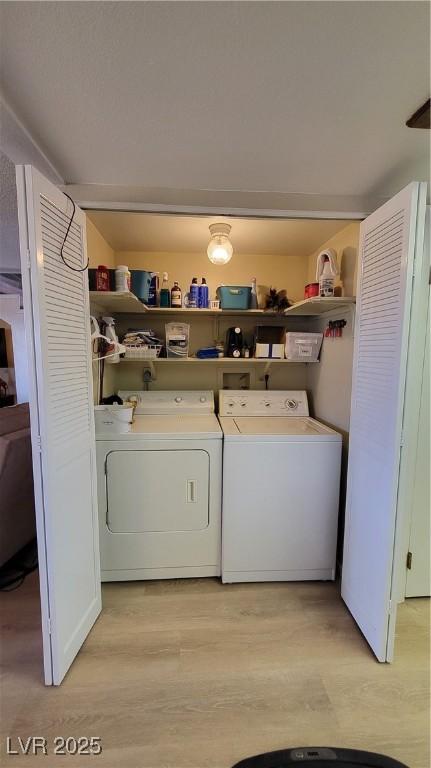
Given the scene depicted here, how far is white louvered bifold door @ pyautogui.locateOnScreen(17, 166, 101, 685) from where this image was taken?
1.23m

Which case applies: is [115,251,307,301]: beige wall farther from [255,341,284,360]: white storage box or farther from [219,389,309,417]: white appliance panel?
[219,389,309,417]: white appliance panel

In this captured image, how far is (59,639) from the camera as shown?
4.60ft

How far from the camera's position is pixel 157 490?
196cm

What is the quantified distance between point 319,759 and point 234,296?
240 cm

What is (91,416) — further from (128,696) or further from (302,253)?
(302,253)

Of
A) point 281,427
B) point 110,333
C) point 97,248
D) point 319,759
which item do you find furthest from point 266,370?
point 319,759

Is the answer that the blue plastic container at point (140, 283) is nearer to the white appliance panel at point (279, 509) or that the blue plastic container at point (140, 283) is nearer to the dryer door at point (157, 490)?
the dryer door at point (157, 490)

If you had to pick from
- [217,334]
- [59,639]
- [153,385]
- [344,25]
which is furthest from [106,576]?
[344,25]

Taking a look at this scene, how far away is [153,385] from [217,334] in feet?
2.35

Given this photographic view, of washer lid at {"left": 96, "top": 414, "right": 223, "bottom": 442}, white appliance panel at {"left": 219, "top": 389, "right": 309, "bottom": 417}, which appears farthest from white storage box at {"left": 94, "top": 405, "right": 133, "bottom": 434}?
white appliance panel at {"left": 219, "top": 389, "right": 309, "bottom": 417}

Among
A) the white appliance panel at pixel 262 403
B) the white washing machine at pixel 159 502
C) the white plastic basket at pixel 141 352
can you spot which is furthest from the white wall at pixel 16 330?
the white appliance panel at pixel 262 403

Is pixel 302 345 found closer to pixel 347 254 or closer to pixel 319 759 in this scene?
pixel 347 254

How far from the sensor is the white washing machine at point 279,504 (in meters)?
1.94

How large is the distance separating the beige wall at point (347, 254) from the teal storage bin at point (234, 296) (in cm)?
67
